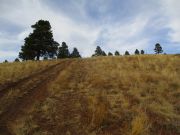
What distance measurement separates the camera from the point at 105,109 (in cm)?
989

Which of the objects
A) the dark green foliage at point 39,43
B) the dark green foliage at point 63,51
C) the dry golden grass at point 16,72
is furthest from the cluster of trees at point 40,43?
the dry golden grass at point 16,72

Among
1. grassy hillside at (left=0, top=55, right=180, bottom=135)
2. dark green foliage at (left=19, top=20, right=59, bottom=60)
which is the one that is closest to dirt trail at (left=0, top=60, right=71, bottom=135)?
grassy hillside at (left=0, top=55, right=180, bottom=135)

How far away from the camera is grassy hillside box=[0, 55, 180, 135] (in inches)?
341

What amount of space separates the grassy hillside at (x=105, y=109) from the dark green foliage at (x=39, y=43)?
86.9 ft

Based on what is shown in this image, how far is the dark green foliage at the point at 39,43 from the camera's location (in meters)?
40.2

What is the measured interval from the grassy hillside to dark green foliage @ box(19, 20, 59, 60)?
1042 inches

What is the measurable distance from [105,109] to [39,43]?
104 ft

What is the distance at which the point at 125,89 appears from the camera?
41.7 feet

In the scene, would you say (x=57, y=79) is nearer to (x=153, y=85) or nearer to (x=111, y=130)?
(x=153, y=85)

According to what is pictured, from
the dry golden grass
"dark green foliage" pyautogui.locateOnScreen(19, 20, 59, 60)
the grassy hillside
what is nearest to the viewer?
the grassy hillside

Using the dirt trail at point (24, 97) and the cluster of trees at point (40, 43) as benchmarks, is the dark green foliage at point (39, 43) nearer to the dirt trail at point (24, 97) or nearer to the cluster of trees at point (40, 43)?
the cluster of trees at point (40, 43)

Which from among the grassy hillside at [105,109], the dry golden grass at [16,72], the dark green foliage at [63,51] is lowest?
the grassy hillside at [105,109]

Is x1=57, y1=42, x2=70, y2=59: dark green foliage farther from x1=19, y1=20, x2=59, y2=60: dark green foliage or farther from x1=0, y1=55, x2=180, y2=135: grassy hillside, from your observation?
x1=0, y1=55, x2=180, y2=135: grassy hillside

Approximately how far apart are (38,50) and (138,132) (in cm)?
3427
